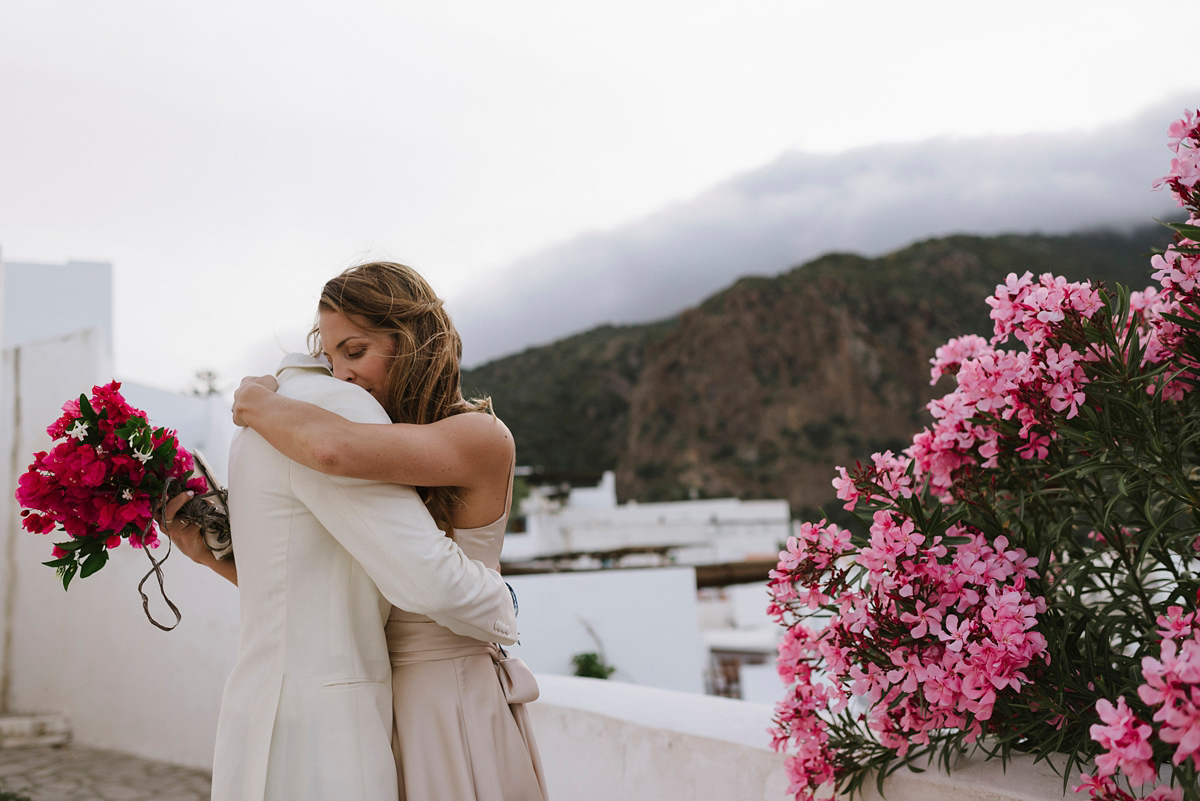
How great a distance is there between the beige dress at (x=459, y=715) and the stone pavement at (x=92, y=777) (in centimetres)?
343

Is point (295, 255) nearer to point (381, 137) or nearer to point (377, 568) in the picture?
point (381, 137)

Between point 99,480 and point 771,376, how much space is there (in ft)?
165

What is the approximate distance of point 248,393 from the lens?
138 cm

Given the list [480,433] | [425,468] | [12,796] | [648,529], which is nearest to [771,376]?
[648,529]

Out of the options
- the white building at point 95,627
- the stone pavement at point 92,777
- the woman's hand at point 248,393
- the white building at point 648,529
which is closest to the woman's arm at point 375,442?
the woman's hand at point 248,393

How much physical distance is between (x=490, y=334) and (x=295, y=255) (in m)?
50.6

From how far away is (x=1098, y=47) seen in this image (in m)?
33.6

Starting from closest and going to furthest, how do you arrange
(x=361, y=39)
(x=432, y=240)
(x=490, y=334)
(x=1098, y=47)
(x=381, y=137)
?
(x=361, y=39), (x=381, y=137), (x=432, y=240), (x=1098, y=47), (x=490, y=334)

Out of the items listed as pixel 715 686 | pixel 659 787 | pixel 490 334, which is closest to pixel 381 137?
pixel 715 686

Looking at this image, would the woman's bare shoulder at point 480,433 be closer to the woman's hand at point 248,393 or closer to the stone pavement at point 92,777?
the woman's hand at point 248,393

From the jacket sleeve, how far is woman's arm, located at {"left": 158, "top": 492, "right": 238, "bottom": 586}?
329mm

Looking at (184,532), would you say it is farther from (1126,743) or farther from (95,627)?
(95,627)

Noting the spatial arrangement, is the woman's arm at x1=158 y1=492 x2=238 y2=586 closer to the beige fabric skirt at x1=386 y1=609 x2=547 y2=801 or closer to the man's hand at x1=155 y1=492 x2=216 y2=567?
the man's hand at x1=155 y1=492 x2=216 y2=567

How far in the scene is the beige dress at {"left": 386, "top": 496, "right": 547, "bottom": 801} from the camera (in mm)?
1387
